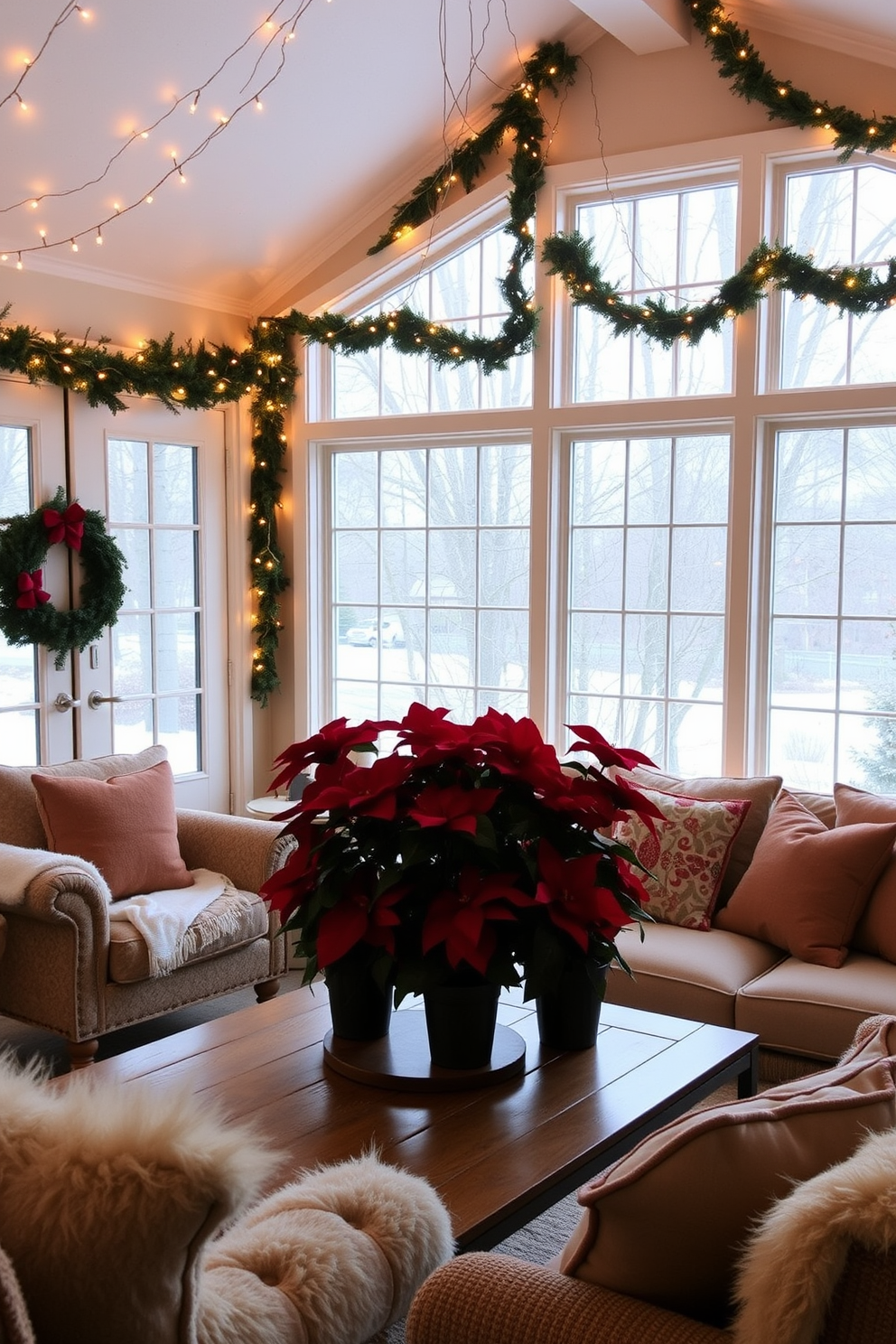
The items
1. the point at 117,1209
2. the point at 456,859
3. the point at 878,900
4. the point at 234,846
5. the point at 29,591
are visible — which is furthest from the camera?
the point at 29,591

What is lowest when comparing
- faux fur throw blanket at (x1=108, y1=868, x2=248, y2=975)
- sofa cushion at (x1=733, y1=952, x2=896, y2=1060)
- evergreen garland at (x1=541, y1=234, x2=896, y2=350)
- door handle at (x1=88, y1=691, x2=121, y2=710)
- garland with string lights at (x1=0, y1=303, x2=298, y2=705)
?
sofa cushion at (x1=733, y1=952, x2=896, y2=1060)

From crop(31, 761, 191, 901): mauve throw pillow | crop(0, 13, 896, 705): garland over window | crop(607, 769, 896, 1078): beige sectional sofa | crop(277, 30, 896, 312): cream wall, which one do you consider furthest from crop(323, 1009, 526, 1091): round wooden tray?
crop(277, 30, 896, 312): cream wall

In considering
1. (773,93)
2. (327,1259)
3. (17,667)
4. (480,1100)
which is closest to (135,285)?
(17,667)

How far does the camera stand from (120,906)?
3.71 metres

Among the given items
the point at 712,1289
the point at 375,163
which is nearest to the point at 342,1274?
the point at 712,1289

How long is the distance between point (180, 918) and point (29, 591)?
5.14ft

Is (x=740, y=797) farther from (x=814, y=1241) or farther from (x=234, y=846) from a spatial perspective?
(x=814, y=1241)

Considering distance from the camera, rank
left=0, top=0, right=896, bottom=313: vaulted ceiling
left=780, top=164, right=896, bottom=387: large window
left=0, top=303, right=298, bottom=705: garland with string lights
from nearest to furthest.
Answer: left=0, top=0, right=896, bottom=313: vaulted ceiling
left=780, top=164, right=896, bottom=387: large window
left=0, top=303, right=298, bottom=705: garland with string lights

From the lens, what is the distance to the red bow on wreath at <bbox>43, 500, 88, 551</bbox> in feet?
15.4

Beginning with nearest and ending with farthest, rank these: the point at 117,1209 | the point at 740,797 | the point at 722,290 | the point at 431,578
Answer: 1. the point at 117,1209
2. the point at 740,797
3. the point at 722,290
4. the point at 431,578

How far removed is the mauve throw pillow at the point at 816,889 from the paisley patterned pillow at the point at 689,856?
0.13 m

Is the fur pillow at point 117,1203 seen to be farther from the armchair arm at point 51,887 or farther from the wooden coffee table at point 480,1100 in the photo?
the armchair arm at point 51,887

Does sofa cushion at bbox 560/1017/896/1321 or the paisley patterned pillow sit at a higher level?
sofa cushion at bbox 560/1017/896/1321

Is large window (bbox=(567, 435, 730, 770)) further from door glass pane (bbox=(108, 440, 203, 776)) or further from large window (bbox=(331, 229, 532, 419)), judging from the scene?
door glass pane (bbox=(108, 440, 203, 776))
